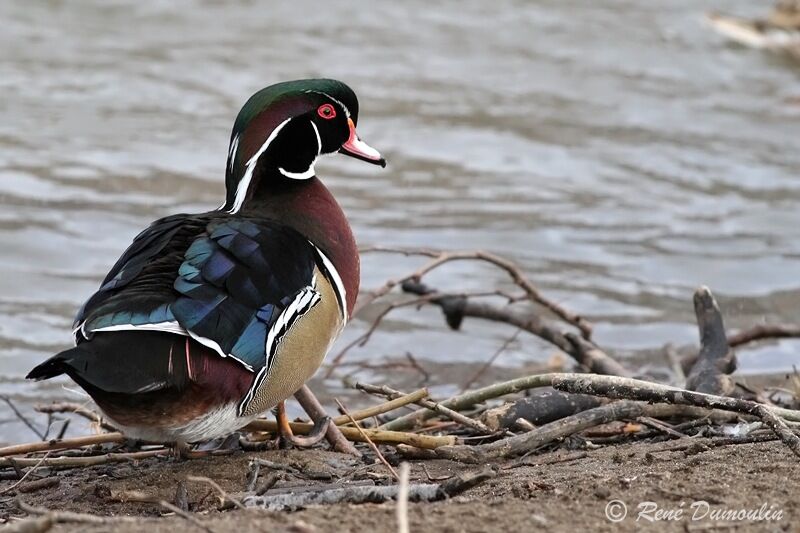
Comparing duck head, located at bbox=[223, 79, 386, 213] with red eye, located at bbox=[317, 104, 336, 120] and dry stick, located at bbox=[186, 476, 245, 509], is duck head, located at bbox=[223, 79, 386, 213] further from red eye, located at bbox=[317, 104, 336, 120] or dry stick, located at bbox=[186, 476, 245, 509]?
dry stick, located at bbox=[186, 476, 245, 509]

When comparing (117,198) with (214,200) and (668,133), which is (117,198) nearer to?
(214,200)

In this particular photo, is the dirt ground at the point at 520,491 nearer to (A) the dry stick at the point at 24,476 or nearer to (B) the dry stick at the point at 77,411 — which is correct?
(A) the dry stick at the point at 24,476

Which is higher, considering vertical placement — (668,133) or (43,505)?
(43,505)

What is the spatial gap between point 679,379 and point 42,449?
8.55ft

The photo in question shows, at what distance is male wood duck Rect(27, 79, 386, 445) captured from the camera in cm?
337

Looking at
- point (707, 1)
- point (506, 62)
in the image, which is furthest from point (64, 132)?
point (707, 1)

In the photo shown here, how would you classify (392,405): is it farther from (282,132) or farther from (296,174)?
(282,132)

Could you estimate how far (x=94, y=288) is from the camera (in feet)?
22.3

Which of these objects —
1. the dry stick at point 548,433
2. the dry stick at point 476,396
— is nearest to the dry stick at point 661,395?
the dry stick at point 476,396

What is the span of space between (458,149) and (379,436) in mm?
5928

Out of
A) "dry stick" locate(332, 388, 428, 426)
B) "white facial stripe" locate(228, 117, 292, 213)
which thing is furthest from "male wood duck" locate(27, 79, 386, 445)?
"dry stick" locate(332, 388, 428, 426)

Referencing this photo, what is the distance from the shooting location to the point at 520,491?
333 centimetres

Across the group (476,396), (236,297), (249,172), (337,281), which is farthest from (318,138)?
(476,396)

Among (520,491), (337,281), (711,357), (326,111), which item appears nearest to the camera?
(520,491)
